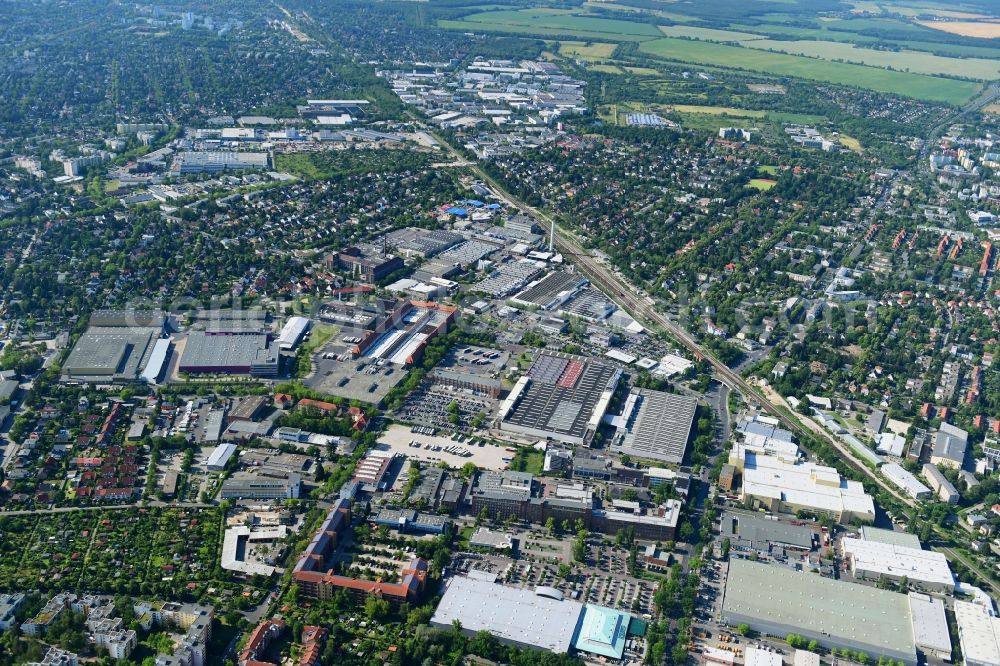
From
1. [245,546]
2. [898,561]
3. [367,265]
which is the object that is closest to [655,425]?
[898,561]

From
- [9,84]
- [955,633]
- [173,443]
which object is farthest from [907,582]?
[9,84]

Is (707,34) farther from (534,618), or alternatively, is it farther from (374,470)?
(534,618)

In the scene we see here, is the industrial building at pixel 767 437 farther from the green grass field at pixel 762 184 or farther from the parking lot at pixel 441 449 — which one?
the green grass field at pixel 762 184

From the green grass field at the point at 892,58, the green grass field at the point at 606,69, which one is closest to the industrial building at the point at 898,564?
the green grass field at the point at 606,69

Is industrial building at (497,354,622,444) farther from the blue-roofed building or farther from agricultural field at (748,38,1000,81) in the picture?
agricultural field at (748,38,1000,81)

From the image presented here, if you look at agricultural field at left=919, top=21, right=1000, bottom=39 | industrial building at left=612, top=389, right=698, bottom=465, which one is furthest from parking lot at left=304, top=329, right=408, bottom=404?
agricultural field at left=919, top=21, right=1000, bottom=39

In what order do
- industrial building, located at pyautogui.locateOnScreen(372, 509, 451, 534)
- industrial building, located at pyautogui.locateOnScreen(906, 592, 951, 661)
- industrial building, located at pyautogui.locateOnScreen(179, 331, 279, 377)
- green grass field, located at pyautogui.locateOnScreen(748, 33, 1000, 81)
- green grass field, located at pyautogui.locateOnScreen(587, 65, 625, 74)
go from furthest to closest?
green grass field, located at pyautogui.locateOnScreen(748, 33, 1000, 81), green grass field, located at pyautogui.locateOnScreen(587, 65, 625, 74), industrial building, located at pyautogui.locateOnScreen(179, 331, 279, 377), industrial building, located at pyautogui.locateOnScreen(372, 509, 451, 534), industrial building, located at pyautogui.locateOnScreen(906, 592, 951, 661)
